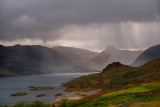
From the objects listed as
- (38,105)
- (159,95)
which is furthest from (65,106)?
(159,95)

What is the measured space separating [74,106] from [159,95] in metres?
51.6

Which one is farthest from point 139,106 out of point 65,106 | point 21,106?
point 21,106

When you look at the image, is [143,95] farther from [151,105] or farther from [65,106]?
[65,106]

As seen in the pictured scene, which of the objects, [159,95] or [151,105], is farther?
[159,95]

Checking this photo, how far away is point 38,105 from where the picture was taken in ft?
291

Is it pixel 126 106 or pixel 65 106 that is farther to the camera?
pixel 65 106

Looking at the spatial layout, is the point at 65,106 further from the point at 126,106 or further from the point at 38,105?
the point at 126,106

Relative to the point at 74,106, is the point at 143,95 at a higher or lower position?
higher

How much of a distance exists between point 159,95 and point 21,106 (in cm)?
6960

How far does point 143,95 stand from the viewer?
2712 inches

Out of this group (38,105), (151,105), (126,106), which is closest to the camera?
(151,105)

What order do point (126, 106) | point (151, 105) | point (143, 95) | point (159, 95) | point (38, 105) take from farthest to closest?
point (38, 105)
point (143, 95)
point (159, 95)
point (126, 106)
point (151, 105)

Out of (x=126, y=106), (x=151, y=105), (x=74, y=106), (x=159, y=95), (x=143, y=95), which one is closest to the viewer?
(x=151, y=105)

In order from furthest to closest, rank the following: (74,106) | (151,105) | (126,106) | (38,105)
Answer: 1. (74,106)
2. (38,105)
3. (126,106)
4. (151,105)
